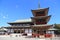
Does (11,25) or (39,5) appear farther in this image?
(11,25)

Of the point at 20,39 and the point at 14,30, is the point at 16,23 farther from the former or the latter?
the point at 20,39

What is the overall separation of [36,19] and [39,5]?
5291 mm

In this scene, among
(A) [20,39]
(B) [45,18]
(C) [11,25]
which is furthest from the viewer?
(C) [11,25]

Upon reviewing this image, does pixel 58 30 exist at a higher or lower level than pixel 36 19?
lower

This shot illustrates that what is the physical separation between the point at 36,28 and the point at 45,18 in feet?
11.7

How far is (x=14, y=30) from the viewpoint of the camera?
144 feet

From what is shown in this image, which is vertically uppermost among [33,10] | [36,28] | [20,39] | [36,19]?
[33,10]

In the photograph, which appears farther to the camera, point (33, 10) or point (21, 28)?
point (21, 28)

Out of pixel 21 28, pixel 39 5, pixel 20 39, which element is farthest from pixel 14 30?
pixel 20 39

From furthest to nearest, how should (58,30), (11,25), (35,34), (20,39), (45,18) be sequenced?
(11,25)
(58,30)
(45,18)
(35,34)
(20,39)

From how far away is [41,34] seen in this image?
3125cm

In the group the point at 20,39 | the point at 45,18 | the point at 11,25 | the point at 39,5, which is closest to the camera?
the point at 20,39

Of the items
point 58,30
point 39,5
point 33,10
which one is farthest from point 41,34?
point 58,30

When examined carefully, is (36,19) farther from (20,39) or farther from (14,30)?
(14,30)
